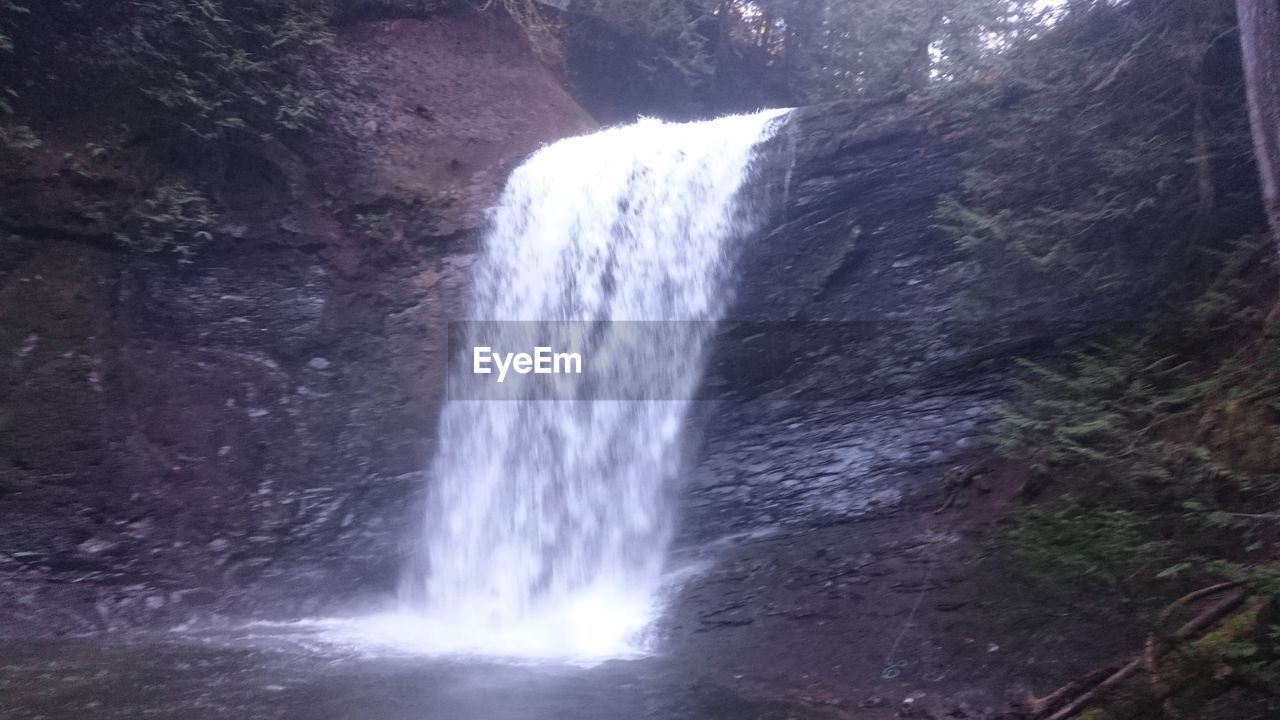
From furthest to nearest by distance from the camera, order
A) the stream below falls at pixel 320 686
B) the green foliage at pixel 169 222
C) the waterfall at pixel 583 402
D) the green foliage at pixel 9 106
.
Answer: the green foliage at pixel 169 222 < the waterfall at pixel 583 402 < the green foliage at pixel 9 106 < the stream below falls at pixel 320 686

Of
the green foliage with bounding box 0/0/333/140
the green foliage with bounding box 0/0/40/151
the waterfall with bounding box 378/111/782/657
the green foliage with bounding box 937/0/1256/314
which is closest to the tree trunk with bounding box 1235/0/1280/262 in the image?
the green foliage with bounding box 937/0/1256/314

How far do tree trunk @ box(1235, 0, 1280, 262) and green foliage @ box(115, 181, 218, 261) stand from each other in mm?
10557

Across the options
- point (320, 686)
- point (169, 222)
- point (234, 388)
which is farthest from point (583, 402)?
point (169, 222)

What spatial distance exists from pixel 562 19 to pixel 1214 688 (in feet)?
60.4

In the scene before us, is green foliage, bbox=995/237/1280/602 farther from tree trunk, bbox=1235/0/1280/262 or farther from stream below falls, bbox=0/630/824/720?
stream below falls, bbox=0/630/824/720

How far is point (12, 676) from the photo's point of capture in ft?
20.7

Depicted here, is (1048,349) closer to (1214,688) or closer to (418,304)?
(1214,688)

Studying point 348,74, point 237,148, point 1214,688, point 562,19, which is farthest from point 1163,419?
point 562,19

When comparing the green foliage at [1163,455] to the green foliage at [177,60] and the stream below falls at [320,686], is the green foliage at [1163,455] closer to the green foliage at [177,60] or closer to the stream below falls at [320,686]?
the stream below falls at [320,686]

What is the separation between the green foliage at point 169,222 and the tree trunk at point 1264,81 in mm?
10557

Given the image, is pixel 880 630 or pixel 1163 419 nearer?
pixel 1163 419

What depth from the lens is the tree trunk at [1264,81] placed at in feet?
19.2

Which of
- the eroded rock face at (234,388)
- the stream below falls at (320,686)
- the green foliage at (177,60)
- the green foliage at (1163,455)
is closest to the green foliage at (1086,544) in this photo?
the green foliage at (1163,455)

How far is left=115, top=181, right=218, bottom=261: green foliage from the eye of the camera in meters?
10.5
